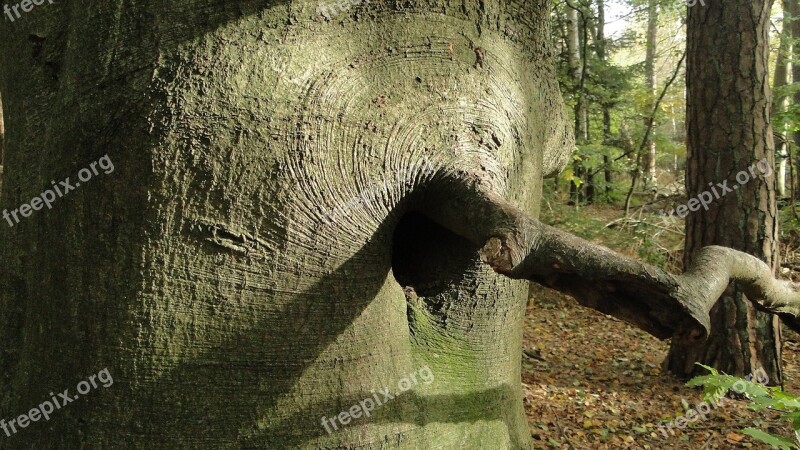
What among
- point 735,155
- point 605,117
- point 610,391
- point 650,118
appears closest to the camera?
point 735,155

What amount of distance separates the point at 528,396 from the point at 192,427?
3535mm

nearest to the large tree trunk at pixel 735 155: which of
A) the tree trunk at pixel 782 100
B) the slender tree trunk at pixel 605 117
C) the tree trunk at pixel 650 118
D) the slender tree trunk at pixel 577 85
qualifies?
the tree trunk at pixel 782 100

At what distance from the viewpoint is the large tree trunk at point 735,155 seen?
4.66 m

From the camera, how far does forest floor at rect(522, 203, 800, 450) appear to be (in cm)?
401

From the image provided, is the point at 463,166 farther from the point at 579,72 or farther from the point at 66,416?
the point at 579,72

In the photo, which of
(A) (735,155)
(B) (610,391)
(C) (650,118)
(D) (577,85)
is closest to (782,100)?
(C) (650,118)

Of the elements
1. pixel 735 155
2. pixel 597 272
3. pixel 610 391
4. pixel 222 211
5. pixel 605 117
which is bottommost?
pixel 610 391

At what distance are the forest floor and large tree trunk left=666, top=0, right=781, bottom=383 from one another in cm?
50

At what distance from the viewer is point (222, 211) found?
60.8 inches

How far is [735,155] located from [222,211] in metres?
4.37

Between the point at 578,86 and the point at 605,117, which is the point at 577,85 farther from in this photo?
the point at 605,117

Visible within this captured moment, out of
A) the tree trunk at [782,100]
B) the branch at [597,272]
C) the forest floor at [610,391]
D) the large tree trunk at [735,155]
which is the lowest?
the forest floor at [610,391]

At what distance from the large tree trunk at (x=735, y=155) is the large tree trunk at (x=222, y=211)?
3646 millimetres

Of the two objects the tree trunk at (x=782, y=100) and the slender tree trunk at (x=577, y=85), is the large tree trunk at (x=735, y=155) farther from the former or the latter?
the slender tree trunk at (x=577, y=85)
